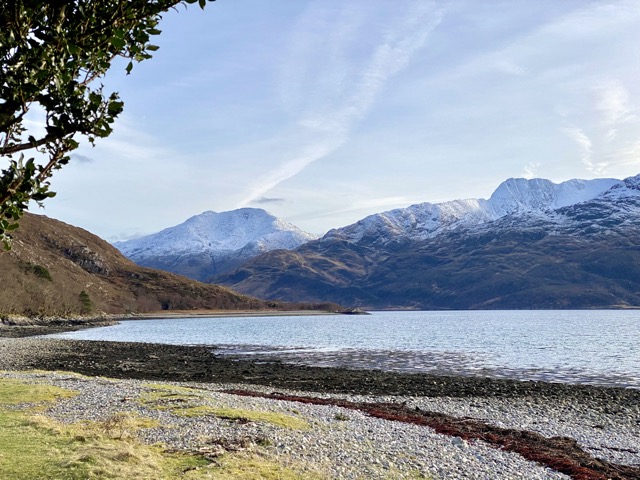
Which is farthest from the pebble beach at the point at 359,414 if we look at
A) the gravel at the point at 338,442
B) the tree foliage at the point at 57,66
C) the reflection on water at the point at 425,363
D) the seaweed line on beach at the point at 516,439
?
the tree foliage at the point at 57,66

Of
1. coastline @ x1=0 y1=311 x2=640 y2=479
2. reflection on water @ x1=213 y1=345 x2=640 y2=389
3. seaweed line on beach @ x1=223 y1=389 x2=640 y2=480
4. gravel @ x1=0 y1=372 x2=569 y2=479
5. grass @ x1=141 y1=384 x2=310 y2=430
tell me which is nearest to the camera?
gravel @ x1=0 y1=372 x2=569 y2=479

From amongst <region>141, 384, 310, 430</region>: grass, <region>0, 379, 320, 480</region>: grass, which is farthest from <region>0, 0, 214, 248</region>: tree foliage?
<region>141, 384, 310, 430</region>: grass

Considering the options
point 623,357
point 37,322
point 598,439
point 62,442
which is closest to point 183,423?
point 62,442

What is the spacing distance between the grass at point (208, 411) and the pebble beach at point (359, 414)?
16.8 inches

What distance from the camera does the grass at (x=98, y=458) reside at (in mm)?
14156

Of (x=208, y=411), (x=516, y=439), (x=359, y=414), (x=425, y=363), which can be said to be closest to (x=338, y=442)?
(x=208, y=411)

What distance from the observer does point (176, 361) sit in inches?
2689

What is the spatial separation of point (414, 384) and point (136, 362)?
35.5 m

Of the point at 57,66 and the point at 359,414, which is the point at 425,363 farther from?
the point at 57,66

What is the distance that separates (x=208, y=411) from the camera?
2636cm

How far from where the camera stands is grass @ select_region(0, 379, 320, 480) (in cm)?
1416

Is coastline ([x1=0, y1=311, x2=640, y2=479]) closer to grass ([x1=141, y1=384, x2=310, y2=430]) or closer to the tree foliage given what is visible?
grass ([x1=141, y1=384, x2=310, y2=430])

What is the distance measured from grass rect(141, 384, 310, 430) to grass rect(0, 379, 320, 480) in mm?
Answer: 4957

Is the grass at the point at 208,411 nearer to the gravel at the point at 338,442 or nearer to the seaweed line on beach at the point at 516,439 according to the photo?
the gravel at the point at 338,442
